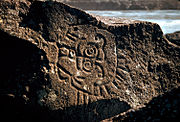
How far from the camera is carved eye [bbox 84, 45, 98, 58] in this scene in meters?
3.30

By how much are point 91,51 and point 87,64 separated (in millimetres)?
173

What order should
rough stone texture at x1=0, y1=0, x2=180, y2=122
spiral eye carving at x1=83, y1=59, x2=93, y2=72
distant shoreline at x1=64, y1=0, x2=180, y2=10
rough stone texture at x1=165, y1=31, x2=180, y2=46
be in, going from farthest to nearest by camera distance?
distant shoreline at x1=64, y1=0, x2=180, y2=10
rough stone texture at x1=165, y1=31, x2=180, y2=46
spiral eye carving at x1=83, y1=59, x2=93, y2=72
rough stone texture at x1=0, y1=0, x2=180, y2=122

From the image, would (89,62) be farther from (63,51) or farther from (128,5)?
(128,5)

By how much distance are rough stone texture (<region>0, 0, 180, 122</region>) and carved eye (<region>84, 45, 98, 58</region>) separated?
1 centimetres

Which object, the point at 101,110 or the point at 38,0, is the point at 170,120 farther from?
the point at 38,0

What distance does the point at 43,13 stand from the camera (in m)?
3.10

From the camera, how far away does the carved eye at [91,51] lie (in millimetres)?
3297

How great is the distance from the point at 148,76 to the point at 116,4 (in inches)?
232

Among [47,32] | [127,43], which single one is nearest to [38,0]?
[47,32]

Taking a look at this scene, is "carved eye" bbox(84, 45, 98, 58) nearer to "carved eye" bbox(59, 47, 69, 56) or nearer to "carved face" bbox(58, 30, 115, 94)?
"carved face" bbox(58, 30, 115, 94)

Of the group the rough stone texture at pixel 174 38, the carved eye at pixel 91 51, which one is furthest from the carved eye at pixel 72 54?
the rough stone texture at pixel 174 38

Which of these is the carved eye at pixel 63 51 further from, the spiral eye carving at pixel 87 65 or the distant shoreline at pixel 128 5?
the distant shoreline at pixel 128 5

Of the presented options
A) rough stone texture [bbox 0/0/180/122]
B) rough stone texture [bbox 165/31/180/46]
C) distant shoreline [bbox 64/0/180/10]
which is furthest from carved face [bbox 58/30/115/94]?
distant shoreline [bbox 64/0/180/10]

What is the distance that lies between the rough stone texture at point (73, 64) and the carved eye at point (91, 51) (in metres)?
0.01
